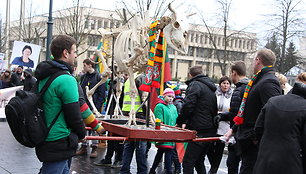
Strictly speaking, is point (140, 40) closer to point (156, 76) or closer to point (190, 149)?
point (156, 76)

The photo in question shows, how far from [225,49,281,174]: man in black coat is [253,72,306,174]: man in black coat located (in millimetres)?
567

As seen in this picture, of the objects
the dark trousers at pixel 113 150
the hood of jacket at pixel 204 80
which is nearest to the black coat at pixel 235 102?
the hood of jacket at pixel 204 80

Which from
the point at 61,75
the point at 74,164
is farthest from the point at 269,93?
the point at 74,164

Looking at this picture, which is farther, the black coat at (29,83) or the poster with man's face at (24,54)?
→ the poster with man's face at (24,54)

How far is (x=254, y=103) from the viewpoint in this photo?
5.41 metres

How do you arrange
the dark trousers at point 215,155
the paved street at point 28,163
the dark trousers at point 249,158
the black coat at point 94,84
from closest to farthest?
the dark trousers at point 249,158 → the dark trousers at point 215,155 → the paved street at point 28,163 → the black coat at point 94,84

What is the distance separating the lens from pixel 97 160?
9.39 m

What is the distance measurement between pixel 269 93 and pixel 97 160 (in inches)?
209

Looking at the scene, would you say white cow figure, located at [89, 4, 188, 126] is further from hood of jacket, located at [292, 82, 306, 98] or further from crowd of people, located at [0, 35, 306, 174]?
hood of jacket, located at [292, 82, 306, 98]

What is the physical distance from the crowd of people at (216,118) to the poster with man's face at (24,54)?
9631 millimetres

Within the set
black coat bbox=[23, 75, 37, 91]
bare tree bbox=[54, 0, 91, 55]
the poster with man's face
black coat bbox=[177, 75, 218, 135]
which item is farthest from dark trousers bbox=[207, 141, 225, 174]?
bare tree bbox=[54, 0, 91, 55]

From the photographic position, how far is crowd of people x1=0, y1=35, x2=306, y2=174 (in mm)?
4137

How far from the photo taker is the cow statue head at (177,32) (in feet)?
19.1

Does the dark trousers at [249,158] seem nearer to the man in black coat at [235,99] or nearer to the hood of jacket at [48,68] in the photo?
the man in black coat at [235,99]
